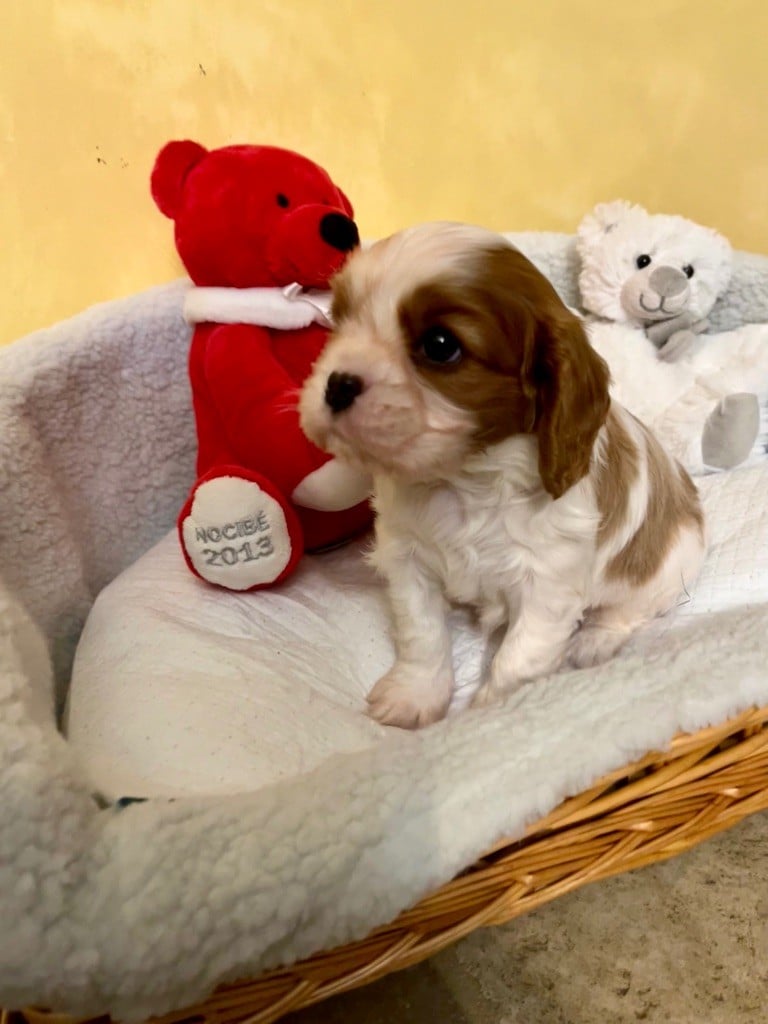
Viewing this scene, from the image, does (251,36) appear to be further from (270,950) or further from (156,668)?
(270,950)

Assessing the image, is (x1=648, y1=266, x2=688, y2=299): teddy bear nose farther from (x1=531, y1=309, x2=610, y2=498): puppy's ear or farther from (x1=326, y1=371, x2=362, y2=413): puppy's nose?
(x1=326, y1=371, x2=362, y2=413): puppy's nose

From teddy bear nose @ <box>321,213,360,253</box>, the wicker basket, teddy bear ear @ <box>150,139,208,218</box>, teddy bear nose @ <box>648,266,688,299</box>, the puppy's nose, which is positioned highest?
teddy bear ear @ <box>150,139,208,218</box>

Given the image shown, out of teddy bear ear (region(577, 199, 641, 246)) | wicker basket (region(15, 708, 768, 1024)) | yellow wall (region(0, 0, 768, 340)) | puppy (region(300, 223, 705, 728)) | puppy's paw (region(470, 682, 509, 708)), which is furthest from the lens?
teddy bear ear (region(577, 199, 641, 246))

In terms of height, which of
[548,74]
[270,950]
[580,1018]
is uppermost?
[548,74]

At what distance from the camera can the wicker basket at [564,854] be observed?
111 cm

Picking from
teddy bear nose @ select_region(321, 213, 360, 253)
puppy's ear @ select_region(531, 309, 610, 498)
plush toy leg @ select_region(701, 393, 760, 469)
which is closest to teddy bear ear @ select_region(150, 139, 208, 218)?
teddy bear nose @ select_region(321, 213, 360, 253)

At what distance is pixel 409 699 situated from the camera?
1704 millimetres

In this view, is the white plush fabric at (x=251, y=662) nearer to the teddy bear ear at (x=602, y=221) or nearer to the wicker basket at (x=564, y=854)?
the wicker basket at (x=564, y=854)

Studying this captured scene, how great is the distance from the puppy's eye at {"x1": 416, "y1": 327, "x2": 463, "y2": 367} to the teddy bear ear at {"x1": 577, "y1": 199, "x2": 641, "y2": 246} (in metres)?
1.65

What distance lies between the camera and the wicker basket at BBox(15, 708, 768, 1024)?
1.11 metres

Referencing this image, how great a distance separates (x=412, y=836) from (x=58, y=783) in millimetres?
456

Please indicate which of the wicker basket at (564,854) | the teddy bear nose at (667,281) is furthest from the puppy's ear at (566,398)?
the teddy bear nose at (667,281)

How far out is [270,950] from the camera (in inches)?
39.9

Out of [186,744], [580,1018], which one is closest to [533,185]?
[186,744]
